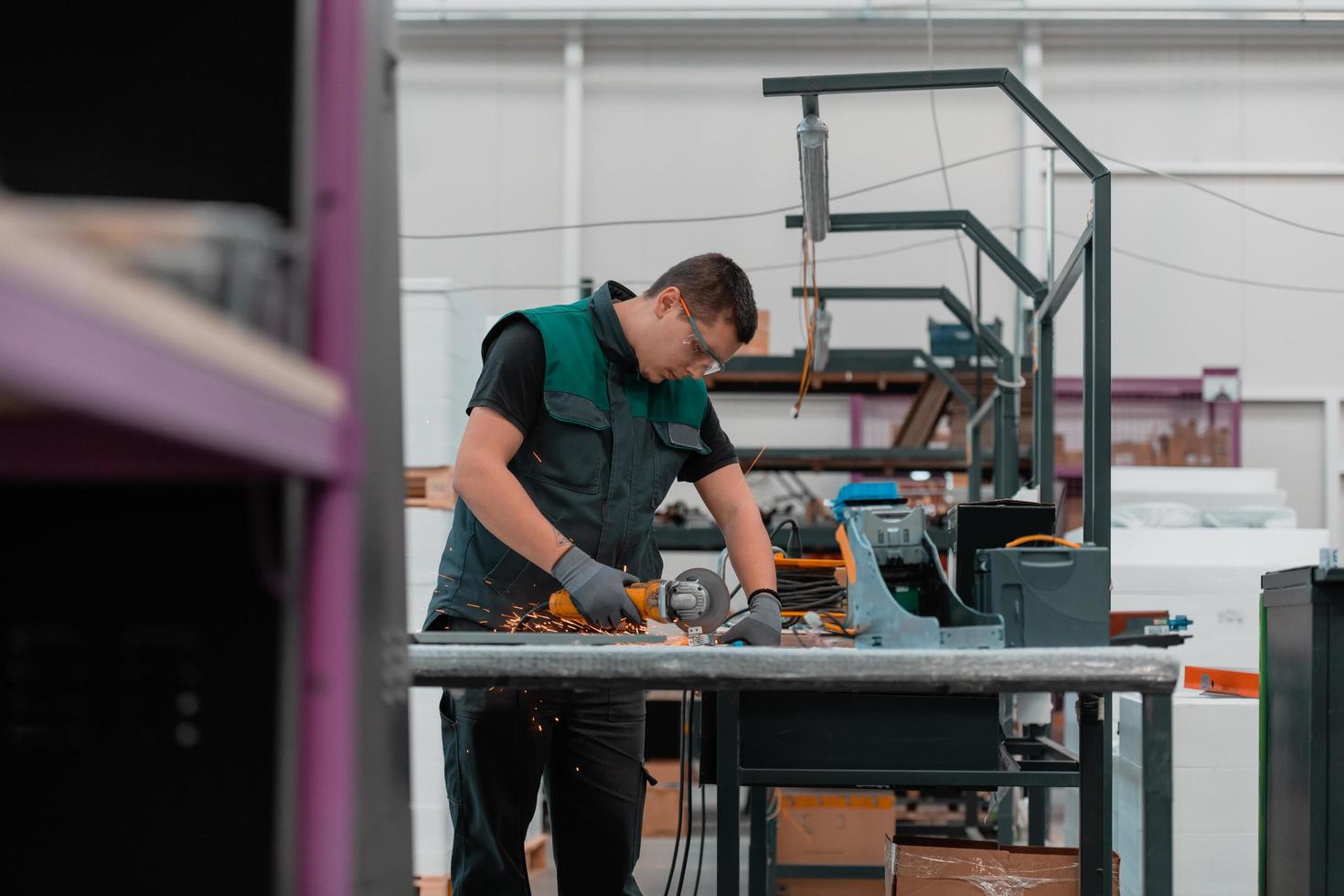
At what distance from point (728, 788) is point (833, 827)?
9.68ft

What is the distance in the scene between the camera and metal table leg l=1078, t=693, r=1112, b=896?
194 centimetres

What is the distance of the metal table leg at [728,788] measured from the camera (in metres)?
1.86

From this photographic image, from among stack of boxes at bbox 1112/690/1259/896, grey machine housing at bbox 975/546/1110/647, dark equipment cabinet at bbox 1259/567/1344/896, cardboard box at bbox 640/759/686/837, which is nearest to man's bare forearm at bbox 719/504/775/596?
grey machine housing at bbox 975/546/1110/647

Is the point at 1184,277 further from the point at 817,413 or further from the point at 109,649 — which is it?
the point at 109,649

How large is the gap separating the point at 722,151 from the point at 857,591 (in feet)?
24.1

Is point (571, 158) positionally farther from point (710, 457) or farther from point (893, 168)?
point (710, 457)

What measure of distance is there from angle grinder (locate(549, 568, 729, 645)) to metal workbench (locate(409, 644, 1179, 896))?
1.55ft

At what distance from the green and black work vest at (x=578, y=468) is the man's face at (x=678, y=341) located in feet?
0.18

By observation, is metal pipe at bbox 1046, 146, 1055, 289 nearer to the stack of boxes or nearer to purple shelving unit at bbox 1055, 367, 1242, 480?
the stack of boxes

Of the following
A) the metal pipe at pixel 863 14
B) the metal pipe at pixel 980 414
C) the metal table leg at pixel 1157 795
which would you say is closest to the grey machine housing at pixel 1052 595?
the metal table leg at pixel 1157 795

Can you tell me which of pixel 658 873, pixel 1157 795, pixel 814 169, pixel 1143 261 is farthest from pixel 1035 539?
pixel 1143 261

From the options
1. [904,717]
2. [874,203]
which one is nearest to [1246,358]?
[874,203]

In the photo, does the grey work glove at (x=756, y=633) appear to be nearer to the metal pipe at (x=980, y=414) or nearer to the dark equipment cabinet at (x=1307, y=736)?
the dark equipment cabinet at (x=1307, y=736)

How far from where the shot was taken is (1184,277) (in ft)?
27.5
